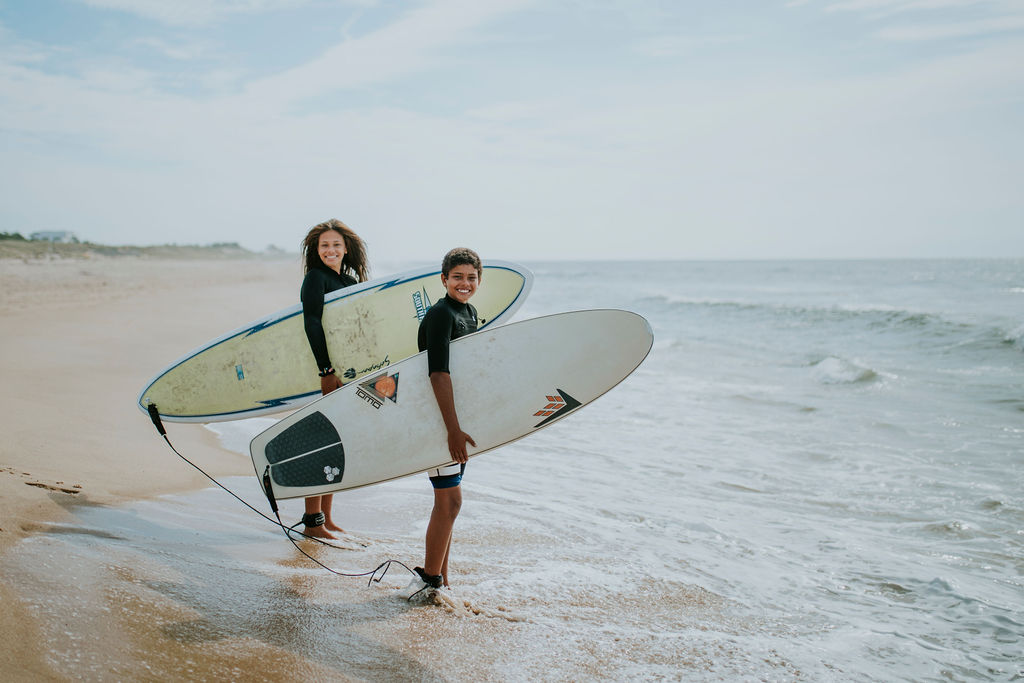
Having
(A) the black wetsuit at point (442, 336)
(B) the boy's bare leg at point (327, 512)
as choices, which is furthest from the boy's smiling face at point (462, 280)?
(B) the boy's bare leg at point (327, 512)

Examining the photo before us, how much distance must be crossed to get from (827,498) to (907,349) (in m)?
9.22

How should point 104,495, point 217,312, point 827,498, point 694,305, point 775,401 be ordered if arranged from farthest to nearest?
1. point 694,305
2. point 217,312
3. point 775,401
4. point 827,498
5. point 104,495

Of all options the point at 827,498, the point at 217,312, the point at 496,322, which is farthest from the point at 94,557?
the point at 217,312

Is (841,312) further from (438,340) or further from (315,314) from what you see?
(438,340)

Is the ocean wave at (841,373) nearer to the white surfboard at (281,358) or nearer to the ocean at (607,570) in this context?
the ocean at (607,570)

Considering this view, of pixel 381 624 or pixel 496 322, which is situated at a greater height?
pixel 496 322

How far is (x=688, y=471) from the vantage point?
4879mm

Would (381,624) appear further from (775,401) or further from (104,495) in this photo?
(775,401)

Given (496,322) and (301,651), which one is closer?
(301,651)

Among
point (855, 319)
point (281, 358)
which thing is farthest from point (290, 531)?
point (855, 319)

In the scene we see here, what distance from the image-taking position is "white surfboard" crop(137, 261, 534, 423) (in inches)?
159

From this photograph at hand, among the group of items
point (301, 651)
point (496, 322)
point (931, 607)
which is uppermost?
point (496, 322)

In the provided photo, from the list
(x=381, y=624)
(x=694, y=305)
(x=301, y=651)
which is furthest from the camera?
(x=694, y=305)

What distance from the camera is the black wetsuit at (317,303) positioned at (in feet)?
11.2
